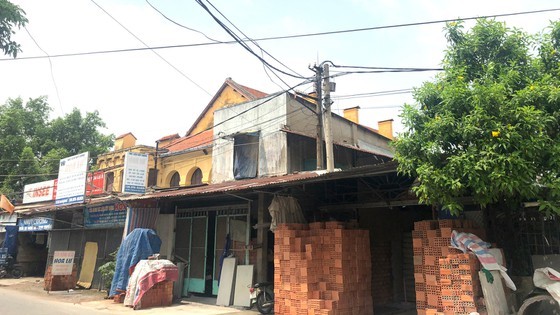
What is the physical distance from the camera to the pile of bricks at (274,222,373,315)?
8766 mm

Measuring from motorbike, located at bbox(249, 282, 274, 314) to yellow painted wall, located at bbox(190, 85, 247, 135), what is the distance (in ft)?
46.1

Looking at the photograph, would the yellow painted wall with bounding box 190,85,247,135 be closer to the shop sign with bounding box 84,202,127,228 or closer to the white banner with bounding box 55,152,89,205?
the white banner with bounding box 55,152,89,205

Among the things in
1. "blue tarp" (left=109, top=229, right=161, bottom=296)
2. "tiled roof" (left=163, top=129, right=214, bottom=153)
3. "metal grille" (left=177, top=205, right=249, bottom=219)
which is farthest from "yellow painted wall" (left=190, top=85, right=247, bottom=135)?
"blue tarp" (left=109, top=229, right=161, bottom=296)

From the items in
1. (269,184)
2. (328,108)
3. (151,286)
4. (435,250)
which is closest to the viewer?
(435,250)

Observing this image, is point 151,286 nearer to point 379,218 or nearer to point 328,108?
point 379,218

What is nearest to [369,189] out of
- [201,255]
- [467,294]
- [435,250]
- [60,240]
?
[435,250]

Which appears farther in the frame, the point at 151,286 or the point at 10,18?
the point at 151,286

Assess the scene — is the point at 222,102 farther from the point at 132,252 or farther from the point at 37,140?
the point at 37,140

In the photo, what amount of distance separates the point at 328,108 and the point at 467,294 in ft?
26.4

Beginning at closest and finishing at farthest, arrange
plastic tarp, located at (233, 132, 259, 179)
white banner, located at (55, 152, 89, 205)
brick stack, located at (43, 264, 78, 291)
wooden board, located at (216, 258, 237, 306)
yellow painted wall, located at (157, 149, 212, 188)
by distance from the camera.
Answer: wooden board, located at (216, 258, 237, 306) < brick stack, located at (43, 264, 78, 291) < white banner, located at (55, 152, 89, 205) < plastic tarp, located at (233, 132, 259, 179) < yellow painted wall, located at (157, 149, 212, 188)

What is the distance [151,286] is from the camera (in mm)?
11461

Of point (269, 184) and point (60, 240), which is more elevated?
point (269, 184)

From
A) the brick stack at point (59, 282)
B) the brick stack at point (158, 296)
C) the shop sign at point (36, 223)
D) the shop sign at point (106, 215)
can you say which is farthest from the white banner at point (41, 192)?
the brick stack at point (158, 296)

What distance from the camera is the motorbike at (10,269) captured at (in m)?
20.3
